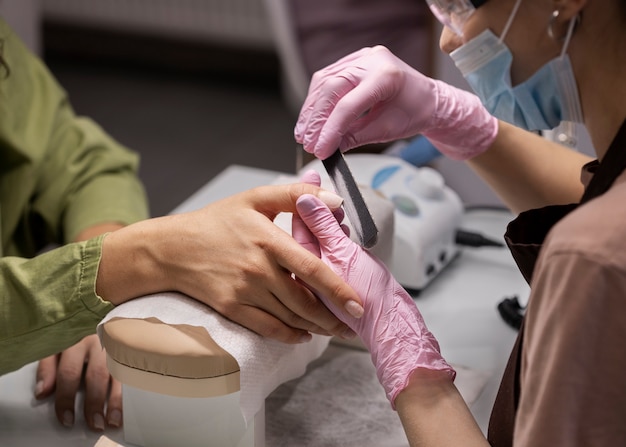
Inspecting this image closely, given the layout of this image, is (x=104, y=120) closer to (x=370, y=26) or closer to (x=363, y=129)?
(x=370, y=26)

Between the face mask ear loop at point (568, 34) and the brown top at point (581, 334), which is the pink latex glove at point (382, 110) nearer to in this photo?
the face mask ear loop at point (568, 34)

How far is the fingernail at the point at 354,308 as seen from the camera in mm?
986

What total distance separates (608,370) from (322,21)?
5.03 feet

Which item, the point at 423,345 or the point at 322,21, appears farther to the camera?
the point at 322,21

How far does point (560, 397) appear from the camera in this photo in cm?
77

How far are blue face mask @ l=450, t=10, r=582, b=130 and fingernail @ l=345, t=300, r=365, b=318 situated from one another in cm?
34

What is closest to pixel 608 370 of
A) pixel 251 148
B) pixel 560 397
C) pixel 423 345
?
pixel 560 397

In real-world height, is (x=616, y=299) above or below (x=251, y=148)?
above

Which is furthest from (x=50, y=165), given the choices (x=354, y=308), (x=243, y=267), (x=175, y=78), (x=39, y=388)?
(x=175, y=78)

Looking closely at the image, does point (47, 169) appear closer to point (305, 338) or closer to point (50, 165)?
point (50, 165)

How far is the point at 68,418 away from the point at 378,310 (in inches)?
18.2

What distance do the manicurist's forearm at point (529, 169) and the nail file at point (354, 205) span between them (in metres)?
0.37

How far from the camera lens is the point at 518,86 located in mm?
1055

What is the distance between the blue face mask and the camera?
3.29ft
